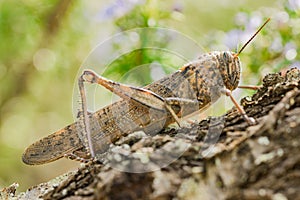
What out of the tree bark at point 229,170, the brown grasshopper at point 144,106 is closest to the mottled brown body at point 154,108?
the brown grasshopper at point 144,106

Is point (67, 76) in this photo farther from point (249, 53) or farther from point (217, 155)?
point (217, 155)

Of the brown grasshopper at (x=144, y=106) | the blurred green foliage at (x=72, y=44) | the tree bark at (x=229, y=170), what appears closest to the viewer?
the tree bark at (x=229, y=170)

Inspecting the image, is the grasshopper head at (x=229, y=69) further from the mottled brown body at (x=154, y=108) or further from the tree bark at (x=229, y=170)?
the tree bark at (x=229, y=170)

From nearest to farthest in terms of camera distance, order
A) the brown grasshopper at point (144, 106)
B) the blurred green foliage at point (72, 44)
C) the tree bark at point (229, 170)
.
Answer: the tree bark at point (229, 170) < the brown grasshopper at point (144, 106) < the blurred green foliage at point (72, 44)

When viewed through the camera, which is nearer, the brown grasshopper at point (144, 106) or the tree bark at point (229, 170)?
the tree bark at point (229, 170)

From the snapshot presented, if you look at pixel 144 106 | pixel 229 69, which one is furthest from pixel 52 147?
pixel 229 69

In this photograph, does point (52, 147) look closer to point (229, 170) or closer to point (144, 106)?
point (144, 106)

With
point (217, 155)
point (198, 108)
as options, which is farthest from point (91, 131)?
point (217, 155)

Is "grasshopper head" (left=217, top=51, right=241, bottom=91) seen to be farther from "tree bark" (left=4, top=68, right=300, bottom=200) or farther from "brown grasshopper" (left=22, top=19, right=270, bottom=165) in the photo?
"tree bark" (left=4, top=68, right=300, bottom=200)
